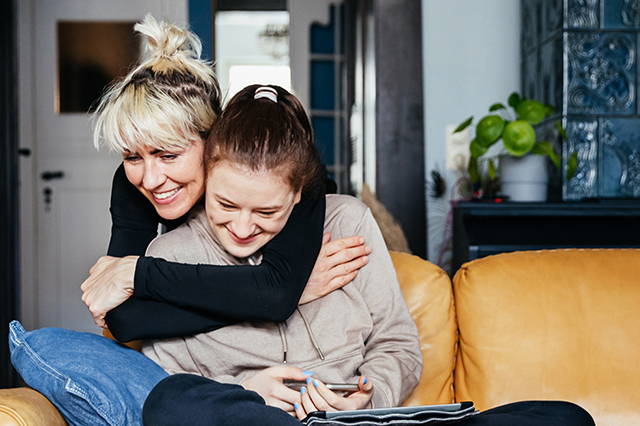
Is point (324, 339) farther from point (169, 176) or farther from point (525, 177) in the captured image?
point (525, 177)

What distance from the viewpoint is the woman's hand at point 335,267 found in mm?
1243

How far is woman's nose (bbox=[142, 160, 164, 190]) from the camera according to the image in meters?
1.22

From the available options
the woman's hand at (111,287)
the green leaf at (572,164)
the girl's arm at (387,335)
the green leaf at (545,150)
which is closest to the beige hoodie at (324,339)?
the girl's arm at (387,335)

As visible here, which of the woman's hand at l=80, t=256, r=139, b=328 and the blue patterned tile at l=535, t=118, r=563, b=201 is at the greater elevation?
the blue patterned tile at l=535, t=118, r=563, b=201

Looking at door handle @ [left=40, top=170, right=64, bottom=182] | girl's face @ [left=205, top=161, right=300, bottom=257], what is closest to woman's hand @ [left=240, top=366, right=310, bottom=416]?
girl's face @ [left=205, top=161, right=300, bottom=257]

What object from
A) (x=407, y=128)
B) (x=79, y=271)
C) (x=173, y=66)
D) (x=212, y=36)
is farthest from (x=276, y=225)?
(x=79, y=271)

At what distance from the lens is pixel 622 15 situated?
2.29 meters

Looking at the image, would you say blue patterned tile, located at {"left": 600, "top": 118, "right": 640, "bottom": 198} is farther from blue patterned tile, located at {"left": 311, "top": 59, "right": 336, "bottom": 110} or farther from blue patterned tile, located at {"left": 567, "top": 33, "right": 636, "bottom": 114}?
blue patterned tile, located at {"left": 311, "top": 59, "right": 336, "bottom": 110}

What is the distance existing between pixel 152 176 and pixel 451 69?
1.85 meters

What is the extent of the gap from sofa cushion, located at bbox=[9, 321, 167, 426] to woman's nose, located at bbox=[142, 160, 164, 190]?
33 centimetres

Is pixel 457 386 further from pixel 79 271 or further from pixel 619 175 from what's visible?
pixel 79 271

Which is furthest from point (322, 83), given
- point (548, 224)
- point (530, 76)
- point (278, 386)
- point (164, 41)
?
point (278, 386)

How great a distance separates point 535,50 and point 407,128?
2.07ft

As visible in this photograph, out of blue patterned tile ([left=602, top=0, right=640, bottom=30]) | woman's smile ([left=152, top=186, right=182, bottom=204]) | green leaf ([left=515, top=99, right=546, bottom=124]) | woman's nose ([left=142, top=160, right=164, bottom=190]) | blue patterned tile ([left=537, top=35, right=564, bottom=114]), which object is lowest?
woman's smile ([left=152, top=186, right=182, bottom=204])
